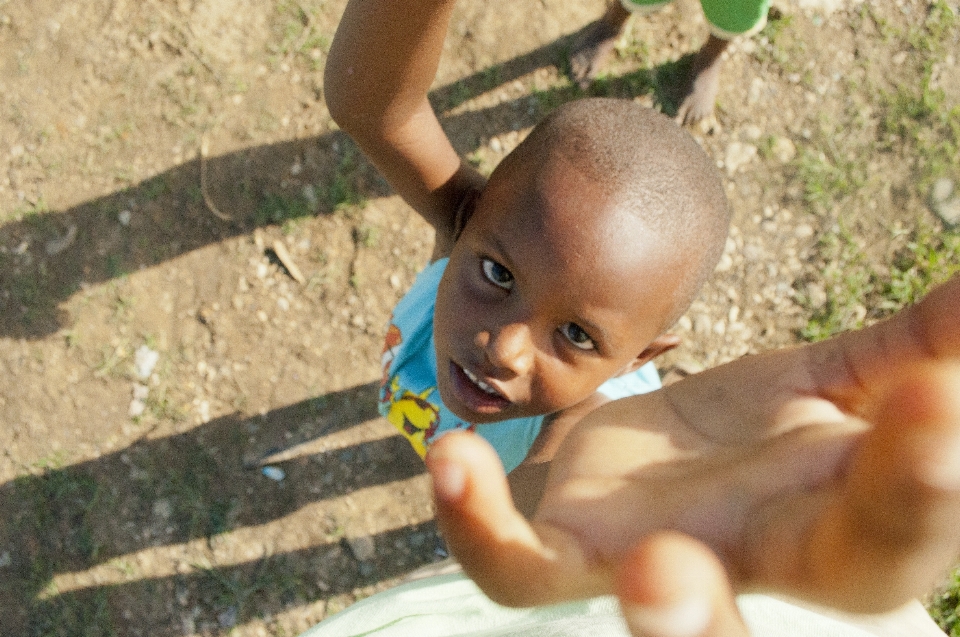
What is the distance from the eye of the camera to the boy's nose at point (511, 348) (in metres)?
1.27

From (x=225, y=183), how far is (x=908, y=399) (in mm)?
2620

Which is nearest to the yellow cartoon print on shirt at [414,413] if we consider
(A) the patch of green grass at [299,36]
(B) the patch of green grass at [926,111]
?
(A) the patch of green grass at [299,36]

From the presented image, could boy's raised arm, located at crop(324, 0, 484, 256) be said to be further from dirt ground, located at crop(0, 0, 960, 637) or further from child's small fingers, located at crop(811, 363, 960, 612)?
dirt ground, located at crop(0, 0, 960, 637)

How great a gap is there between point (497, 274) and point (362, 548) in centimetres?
158

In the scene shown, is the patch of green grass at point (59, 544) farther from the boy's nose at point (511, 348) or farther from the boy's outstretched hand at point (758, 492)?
the boy's outstretched hand at point (758, 492)

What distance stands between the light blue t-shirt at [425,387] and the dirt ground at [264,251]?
0.67 m

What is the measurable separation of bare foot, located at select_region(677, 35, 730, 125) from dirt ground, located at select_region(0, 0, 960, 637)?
0.25 ft

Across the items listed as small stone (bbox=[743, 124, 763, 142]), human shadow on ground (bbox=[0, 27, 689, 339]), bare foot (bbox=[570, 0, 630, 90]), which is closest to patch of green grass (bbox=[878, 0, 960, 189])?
small stone (bbox=[743, 124, 763, 142])

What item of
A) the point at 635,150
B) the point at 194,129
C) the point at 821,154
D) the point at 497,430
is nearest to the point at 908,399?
the point at 635,150

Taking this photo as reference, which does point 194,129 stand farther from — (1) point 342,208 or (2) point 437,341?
(2) point 437,341

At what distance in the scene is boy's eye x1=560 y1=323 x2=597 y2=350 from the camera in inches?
52.4

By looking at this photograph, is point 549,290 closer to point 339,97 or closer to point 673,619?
point 339,97

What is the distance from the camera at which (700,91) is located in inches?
104

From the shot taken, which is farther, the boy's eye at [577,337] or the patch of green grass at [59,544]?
the patch of green grass at [59,544]
